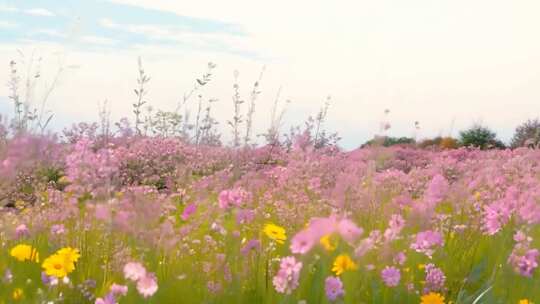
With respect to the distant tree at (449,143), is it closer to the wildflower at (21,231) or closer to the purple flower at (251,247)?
the wildflower at (21,231)

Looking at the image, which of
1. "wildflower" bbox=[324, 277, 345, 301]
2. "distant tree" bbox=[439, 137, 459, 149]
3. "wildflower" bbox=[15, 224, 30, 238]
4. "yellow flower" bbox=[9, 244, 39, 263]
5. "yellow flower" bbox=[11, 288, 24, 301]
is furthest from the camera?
"distant tree" bbox=[439, 137, 459, 149]

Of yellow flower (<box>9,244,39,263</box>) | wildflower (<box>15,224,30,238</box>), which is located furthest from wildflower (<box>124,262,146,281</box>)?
wildflower (<box>15,224,30,238</box>)

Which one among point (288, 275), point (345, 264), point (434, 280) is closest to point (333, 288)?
point (345, 264)

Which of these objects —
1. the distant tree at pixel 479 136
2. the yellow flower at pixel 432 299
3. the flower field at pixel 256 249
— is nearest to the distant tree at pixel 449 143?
the distant tree at pixel 479 136

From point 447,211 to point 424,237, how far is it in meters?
2.54

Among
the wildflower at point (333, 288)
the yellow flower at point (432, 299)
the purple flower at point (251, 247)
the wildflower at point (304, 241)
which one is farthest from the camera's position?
the purple flower at point (251, 247)

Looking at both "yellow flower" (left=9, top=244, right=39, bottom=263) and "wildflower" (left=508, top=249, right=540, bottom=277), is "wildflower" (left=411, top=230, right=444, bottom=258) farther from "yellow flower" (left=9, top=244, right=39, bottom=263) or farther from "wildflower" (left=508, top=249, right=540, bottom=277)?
"yellow flower" (left=9, top=244, right=39, bottom=263)

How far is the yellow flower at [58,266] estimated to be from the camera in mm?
2855

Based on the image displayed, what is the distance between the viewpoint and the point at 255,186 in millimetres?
5312

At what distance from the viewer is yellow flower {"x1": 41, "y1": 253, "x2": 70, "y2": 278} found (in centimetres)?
286

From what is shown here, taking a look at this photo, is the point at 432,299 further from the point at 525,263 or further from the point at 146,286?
the point at 146,286

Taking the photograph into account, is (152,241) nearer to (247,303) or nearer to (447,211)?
(247,303)

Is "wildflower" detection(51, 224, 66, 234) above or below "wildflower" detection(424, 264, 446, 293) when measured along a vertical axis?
below

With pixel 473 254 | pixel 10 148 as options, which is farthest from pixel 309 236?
pixel 473 254
